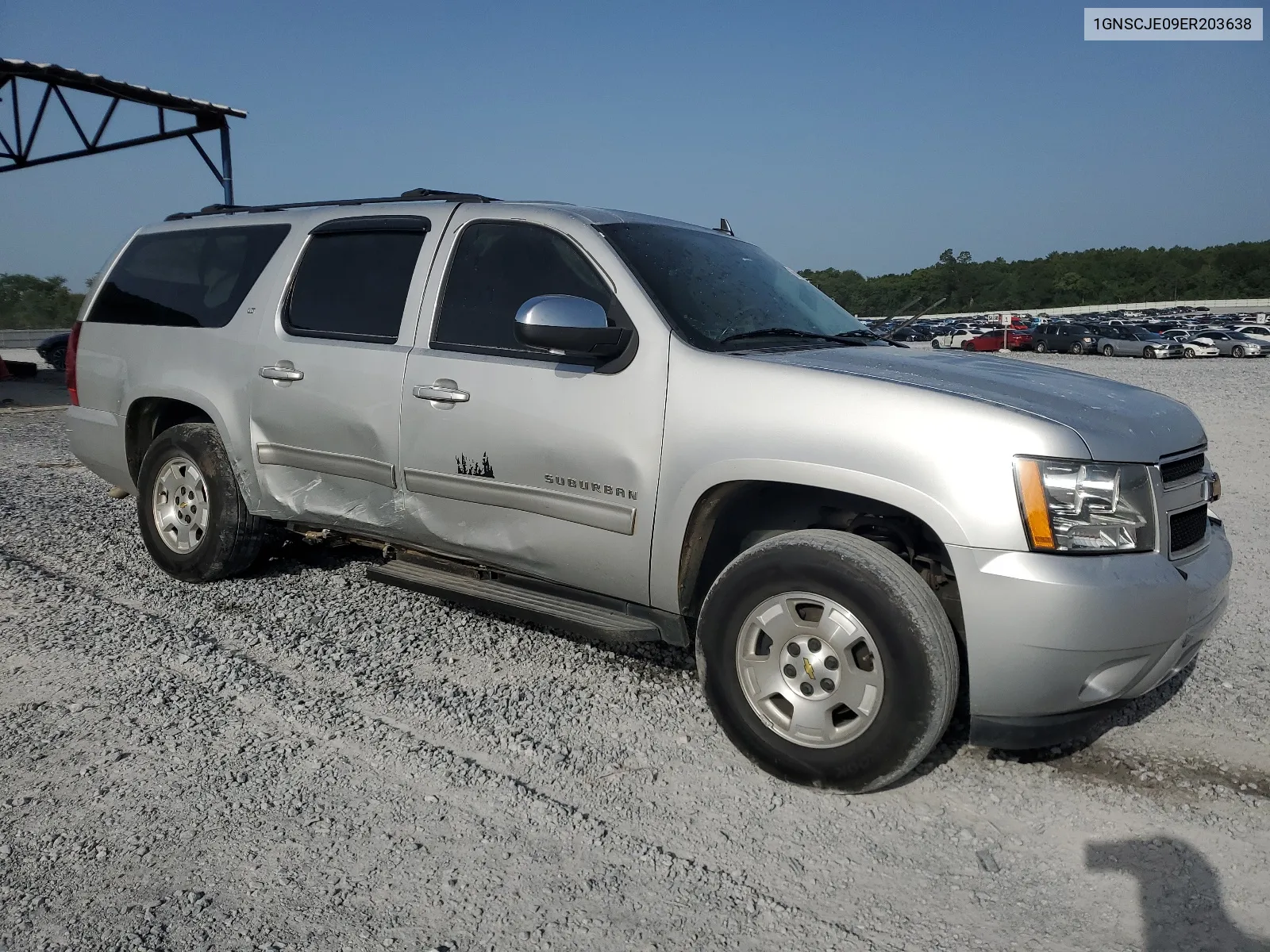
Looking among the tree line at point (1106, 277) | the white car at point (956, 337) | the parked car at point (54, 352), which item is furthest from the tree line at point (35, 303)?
the tree line at point (1106, 277)

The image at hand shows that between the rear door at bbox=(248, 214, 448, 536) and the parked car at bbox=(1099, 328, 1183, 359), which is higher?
the parked car at bbox=(1099, 328, 1183, 359)

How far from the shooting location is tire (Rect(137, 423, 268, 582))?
4953 mm

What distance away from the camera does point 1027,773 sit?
11.0 ft

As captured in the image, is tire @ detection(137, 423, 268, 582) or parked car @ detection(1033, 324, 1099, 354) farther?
parked car @ detection(1033, 324, 1099, 354)

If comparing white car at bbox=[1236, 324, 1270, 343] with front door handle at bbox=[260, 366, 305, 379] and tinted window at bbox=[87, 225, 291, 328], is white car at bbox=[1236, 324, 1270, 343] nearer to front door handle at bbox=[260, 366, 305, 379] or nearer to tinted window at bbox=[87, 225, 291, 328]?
tinted window at bbox=[87, 225, 291, 328]

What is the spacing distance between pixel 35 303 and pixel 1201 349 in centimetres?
5788

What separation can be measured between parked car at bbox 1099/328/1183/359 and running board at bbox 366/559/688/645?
37.6 metres

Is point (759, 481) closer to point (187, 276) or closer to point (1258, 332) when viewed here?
point (187, 276)

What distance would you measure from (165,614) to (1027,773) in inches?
152

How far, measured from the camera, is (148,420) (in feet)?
17.6

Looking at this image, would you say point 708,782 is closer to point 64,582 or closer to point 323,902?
point 323,902

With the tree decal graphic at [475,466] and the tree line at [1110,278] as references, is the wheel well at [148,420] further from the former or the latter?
the tree line at [1110,278]

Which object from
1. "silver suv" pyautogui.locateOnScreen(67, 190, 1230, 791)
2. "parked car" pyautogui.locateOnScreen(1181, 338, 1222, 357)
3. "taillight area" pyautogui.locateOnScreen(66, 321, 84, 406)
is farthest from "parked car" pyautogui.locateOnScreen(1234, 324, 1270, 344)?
"taillight area" pyautogui.locateOnScreen(66, 321, 84, 406)

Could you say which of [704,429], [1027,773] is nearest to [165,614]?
[704,429]
